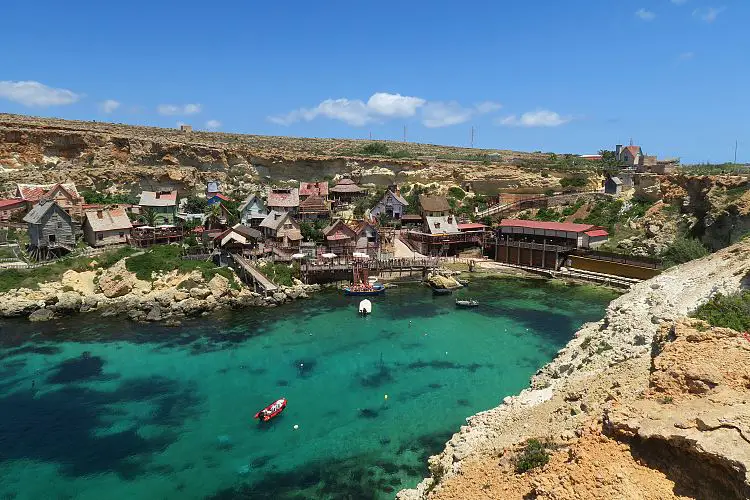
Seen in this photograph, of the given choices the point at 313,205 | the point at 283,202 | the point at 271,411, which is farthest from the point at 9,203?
the point at 271,411

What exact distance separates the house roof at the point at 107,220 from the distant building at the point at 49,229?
1931 mm

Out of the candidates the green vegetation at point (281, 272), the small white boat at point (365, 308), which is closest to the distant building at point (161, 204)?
the green vegetation at point (281, 272)

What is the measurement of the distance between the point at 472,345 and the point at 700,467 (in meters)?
23.4

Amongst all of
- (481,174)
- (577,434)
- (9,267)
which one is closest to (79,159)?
(9,267)

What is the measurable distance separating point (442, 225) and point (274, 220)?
72.0ft

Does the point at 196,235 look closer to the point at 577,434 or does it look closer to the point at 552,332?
the point at 552,332

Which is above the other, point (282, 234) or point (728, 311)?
point (728, 311)

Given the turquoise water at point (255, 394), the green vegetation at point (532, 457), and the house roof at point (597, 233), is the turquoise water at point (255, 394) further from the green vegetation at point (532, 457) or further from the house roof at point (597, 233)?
the house roof at point (597, 233)

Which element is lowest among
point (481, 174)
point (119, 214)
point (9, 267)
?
point (9, 267)

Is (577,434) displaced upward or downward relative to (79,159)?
downward

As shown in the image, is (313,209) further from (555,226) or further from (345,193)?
(555,226)

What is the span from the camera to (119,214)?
51.8 m

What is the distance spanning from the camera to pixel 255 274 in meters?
46.4

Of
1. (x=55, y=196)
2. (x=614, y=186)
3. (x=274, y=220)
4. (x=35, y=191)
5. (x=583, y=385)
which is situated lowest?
(x=583, y=385)
